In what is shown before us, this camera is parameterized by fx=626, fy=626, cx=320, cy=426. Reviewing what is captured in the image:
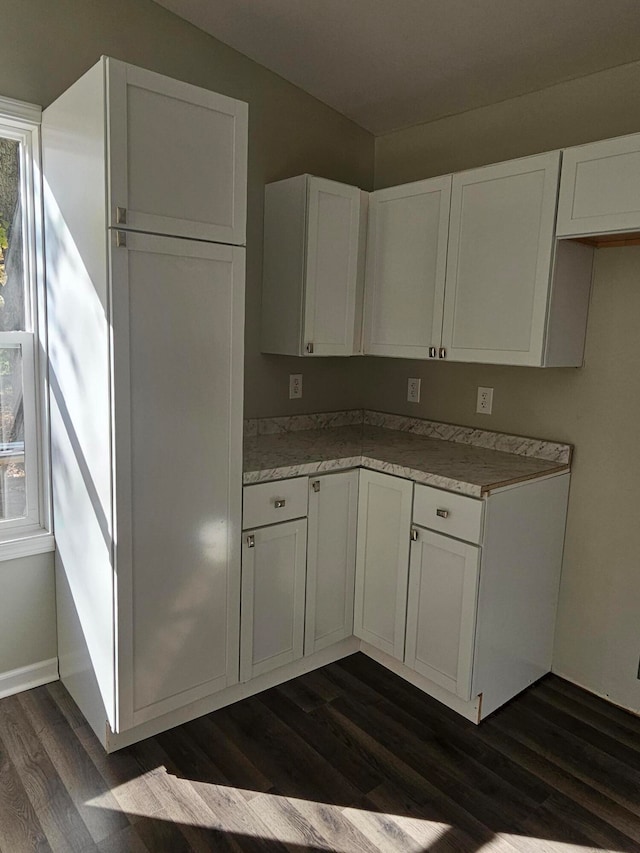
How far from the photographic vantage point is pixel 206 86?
8.63 ft

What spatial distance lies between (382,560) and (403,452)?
0.47 m

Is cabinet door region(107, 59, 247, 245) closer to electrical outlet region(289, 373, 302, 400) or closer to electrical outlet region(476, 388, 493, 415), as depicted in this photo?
electrical outlet region(289, 373, 302, 400)

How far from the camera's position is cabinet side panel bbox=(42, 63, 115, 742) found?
192 centimetres

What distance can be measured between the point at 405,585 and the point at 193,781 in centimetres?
105

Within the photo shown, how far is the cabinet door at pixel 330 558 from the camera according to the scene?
2562 millimetres

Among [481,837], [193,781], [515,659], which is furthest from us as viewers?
[515,659]

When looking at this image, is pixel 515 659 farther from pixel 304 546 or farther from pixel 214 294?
pixel 214 294

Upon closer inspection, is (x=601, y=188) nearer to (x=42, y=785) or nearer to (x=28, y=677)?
(x=42, y=785)

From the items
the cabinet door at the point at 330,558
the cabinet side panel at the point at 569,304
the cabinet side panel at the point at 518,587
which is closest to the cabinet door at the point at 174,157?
the cabinet door at the point at 330,558

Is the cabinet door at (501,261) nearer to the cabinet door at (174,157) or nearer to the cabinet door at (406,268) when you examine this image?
the cabinet door at (406,268)

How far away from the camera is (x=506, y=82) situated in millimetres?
2578

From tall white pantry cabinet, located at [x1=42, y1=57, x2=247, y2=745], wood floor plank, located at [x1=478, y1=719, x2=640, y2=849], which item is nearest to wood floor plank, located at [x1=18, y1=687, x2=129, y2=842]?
tall white pantry cabinet, located at [x1=42, y1=57, x2=247, y2=745]

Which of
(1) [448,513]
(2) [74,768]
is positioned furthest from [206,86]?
(2) [74,768]

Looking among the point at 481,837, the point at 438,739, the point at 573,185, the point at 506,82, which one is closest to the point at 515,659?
the point at 438,739
